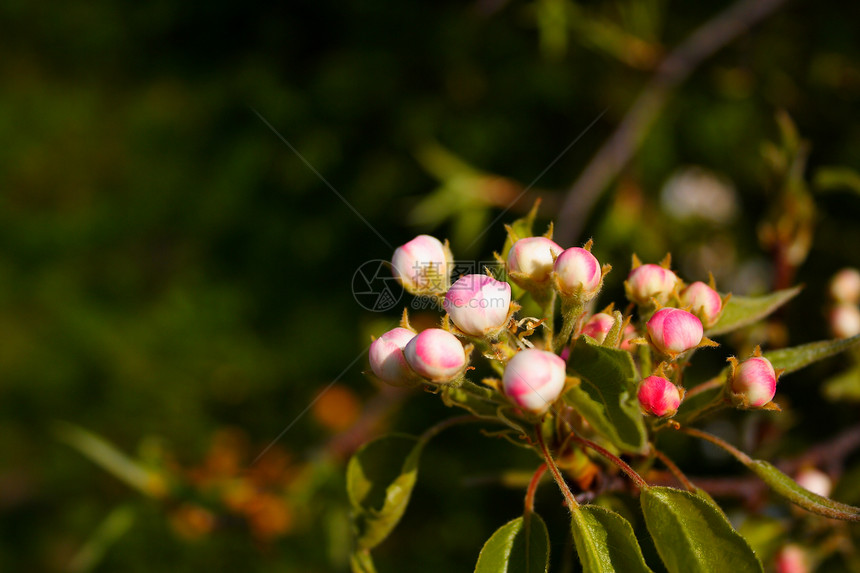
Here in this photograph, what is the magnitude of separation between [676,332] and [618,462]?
0.40 ft

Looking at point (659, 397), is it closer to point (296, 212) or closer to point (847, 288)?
point (847, 288)

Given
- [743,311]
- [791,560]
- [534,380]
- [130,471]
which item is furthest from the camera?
[130,471]

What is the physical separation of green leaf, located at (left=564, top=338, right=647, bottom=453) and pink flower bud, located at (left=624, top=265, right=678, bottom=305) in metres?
→ 0.14

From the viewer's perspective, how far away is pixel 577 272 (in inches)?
21.0

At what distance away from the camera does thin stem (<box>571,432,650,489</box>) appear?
53cm

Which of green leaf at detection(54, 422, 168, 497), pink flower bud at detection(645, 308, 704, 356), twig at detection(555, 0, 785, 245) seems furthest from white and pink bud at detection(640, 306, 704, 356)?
green leaf at detection(54, 422, 168, 497)

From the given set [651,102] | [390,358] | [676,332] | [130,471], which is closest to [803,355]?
[676,332]

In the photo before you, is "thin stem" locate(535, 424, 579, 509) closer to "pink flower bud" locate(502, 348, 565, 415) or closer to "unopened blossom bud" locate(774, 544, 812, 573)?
"pink flower bud" locate(502, 348, 565, 415)

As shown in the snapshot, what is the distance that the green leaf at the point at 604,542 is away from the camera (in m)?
0.49

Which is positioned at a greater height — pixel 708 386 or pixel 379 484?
pixel 708 386

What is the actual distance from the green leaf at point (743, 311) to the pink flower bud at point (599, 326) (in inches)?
4.7

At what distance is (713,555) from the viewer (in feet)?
1.60

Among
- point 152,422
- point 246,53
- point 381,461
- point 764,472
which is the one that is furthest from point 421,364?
point 152,422

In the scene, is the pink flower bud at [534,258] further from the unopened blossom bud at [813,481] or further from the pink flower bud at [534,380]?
the unopened blossom bud at [813,481]
